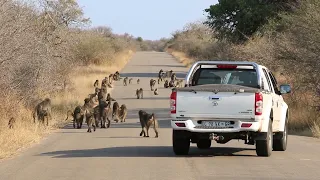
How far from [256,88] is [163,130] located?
7.51m

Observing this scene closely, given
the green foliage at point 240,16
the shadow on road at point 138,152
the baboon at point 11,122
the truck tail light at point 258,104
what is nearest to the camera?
the truck tail light at point 258,104

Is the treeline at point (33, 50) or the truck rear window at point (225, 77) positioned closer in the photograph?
the truck rear window at point (225, 77)

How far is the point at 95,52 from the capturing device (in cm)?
6544

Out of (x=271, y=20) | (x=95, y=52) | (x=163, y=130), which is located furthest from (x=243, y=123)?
(x=95, y=52)

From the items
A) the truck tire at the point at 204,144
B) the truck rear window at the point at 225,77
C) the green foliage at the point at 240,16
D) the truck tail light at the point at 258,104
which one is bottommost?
the truck tire at the point at 204,144

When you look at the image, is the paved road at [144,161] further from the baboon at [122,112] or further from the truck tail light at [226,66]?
the baboon at [122,112]

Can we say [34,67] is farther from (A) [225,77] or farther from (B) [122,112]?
(A) [225,77]

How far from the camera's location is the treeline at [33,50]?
68.4 ft

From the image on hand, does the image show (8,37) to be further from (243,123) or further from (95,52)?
(95,52)

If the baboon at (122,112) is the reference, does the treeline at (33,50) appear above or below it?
above

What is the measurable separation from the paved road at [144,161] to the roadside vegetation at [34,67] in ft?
2.92

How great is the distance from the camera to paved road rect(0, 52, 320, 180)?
1269 cm

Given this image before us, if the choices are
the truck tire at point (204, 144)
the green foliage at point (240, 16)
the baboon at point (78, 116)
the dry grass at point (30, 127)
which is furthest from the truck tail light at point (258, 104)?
the green foliage at point (240, 16)

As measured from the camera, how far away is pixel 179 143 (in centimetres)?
1552
